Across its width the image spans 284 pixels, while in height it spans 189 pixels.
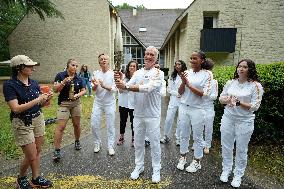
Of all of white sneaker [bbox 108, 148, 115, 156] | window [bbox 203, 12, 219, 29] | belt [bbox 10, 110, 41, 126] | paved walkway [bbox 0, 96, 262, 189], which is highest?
window [bbox 203, 12, 219, 29]

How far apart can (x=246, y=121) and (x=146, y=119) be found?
167cm

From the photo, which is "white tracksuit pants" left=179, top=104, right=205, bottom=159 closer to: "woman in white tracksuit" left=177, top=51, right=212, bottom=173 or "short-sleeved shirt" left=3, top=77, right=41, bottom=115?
"woman in white tracksuit" left=177, top=51, right=212, bottom=173

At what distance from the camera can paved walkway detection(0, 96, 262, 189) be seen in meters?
4.85

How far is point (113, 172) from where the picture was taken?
535cm

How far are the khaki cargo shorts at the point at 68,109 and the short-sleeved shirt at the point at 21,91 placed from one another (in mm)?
1403

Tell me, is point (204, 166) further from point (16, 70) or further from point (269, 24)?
point (269, 24)

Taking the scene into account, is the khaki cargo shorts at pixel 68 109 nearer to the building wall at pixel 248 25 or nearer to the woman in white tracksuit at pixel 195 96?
the woman in white tracksuit at pixel 195 96

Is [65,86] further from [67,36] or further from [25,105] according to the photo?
[67,36]

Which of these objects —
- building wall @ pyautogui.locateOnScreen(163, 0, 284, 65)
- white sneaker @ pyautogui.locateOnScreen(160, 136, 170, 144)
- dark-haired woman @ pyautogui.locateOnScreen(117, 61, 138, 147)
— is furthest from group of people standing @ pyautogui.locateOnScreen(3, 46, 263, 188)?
building wall @ pyautogui.locateOnScreen(163, 0, 284, 65)

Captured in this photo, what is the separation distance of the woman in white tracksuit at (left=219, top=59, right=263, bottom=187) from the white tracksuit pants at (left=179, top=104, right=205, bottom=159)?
1.52 feet

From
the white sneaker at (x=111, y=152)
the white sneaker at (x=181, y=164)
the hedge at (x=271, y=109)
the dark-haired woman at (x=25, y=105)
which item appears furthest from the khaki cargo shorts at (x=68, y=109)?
the hedge at (x=271, y=109)

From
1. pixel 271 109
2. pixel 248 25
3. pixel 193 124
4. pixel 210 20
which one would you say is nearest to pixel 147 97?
pixel 193 124

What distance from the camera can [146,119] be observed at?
480 cm

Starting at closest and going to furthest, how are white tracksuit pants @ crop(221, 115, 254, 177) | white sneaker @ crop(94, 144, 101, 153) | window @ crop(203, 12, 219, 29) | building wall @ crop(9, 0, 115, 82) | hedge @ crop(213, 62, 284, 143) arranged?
white tracksuit pants @ crop(221, 115, 254, 177) → hedge @ crop(213, 62, 284, 143) → white sneaker @ crop(94, 144, 101, 153) → window @ crop(203, 12, 219, 29) → building wall @ crop(9, 0, 115, 82)
